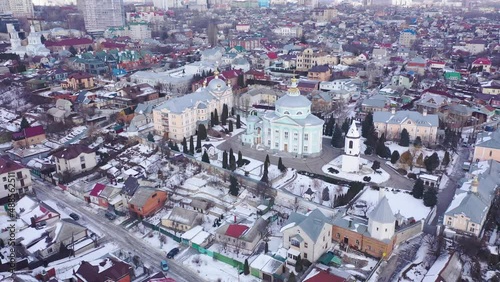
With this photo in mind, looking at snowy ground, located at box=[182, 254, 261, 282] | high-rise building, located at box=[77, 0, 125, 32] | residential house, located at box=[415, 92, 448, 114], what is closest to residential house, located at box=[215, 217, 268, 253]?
snowy ground, located at box=[182, 254, 261, 282]

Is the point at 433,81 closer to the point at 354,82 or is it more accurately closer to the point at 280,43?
the point at 354,82

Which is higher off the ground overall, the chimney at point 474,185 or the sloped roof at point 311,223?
the chimney at point 474,185

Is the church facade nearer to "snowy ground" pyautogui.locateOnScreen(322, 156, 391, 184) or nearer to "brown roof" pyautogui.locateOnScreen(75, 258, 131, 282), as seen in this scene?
"snowy ground" pyautogui.locateOnScreen(322, 156, 391, 184)

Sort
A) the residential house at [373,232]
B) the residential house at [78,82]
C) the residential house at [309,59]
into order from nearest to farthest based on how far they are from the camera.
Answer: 1. the residential house at [373,232]
2. the residential house at [78,82]
3. the residential house at [309,59]

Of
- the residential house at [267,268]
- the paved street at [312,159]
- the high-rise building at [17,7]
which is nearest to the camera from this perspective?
the residential house at [267,268]

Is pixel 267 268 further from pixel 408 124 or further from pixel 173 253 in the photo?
pixel 408 124

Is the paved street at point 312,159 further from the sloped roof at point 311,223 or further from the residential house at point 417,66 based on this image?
the residential house at point 417,66

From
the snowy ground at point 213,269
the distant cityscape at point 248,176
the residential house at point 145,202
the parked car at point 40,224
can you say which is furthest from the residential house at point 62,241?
the snowy ground at point 213,269
